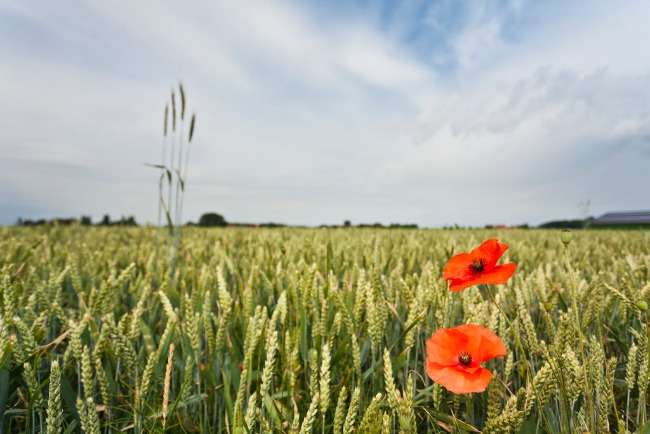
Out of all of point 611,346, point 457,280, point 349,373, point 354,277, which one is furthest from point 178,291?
point 611,346

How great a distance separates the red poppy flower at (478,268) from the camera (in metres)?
0.74

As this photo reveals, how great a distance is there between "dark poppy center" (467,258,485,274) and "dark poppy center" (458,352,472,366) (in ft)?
0.60

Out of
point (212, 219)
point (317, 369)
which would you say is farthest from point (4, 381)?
point (212, 219)

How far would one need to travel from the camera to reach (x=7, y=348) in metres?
0.94

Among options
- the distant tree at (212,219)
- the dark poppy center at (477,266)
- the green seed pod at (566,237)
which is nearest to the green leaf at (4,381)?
the dark poppy center at (477,266)

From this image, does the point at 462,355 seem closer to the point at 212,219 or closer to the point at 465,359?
the point at 465,359

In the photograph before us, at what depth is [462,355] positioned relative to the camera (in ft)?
2.30

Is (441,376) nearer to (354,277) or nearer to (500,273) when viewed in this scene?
(500,273)

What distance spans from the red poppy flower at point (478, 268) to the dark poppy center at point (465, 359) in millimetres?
120

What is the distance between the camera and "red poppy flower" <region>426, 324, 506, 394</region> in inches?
25.4

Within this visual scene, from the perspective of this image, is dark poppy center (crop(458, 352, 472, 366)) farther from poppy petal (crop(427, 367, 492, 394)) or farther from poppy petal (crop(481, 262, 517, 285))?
poppy petal (crop(481, 262, 517, 285))

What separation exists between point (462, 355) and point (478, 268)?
19 cm

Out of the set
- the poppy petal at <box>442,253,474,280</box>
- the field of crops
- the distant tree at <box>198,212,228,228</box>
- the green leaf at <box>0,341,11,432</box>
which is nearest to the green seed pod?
the field of crops

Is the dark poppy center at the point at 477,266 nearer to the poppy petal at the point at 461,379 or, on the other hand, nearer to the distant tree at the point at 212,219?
the poppy petal at the point at 461,379
